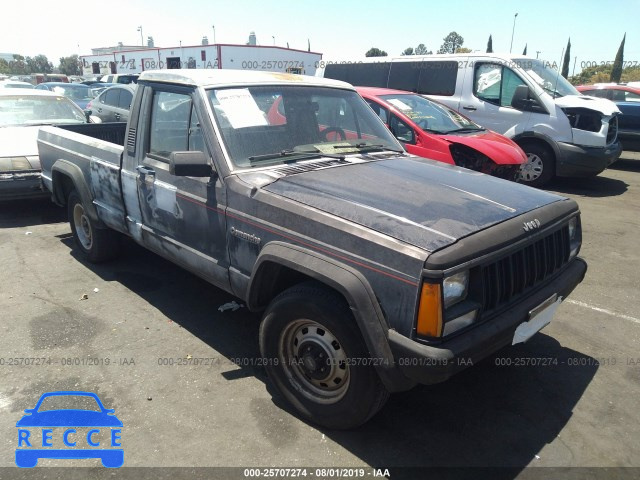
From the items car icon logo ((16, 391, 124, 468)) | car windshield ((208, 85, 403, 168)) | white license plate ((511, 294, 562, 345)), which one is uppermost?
car windshield ((208, 85, 403, 168))

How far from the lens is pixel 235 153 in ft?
10.8

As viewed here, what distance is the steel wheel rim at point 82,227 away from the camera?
17.4 ft

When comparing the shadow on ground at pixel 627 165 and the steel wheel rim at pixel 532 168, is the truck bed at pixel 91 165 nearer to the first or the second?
the steel wheel rim at pixel 532 168

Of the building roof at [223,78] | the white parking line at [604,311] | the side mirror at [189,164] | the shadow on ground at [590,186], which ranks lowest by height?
the white parking line at [604,311]

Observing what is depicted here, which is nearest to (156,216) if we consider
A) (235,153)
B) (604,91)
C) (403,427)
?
(235,153)

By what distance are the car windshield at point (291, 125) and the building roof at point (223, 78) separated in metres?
0.07

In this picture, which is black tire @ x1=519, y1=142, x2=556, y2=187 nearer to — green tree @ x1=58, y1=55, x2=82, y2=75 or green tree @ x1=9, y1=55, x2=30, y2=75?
green tree @ x1=58, y1=55, x2=82, y2=75

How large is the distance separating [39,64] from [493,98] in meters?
107

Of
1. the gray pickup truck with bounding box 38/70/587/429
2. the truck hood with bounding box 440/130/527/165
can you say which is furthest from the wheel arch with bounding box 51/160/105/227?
the truck hood with bounding box 440/130/527/165

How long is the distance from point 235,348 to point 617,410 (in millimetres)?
2650

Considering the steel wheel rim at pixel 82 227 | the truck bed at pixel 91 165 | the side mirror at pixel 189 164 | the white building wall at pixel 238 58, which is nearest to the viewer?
the side mirror at pixel 189 164

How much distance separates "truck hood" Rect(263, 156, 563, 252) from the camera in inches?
98.5

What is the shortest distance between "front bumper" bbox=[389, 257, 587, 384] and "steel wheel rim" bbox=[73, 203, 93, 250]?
13.5 feet

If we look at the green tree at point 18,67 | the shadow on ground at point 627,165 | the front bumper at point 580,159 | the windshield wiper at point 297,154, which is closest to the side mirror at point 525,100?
the front bumper at point 580,159
